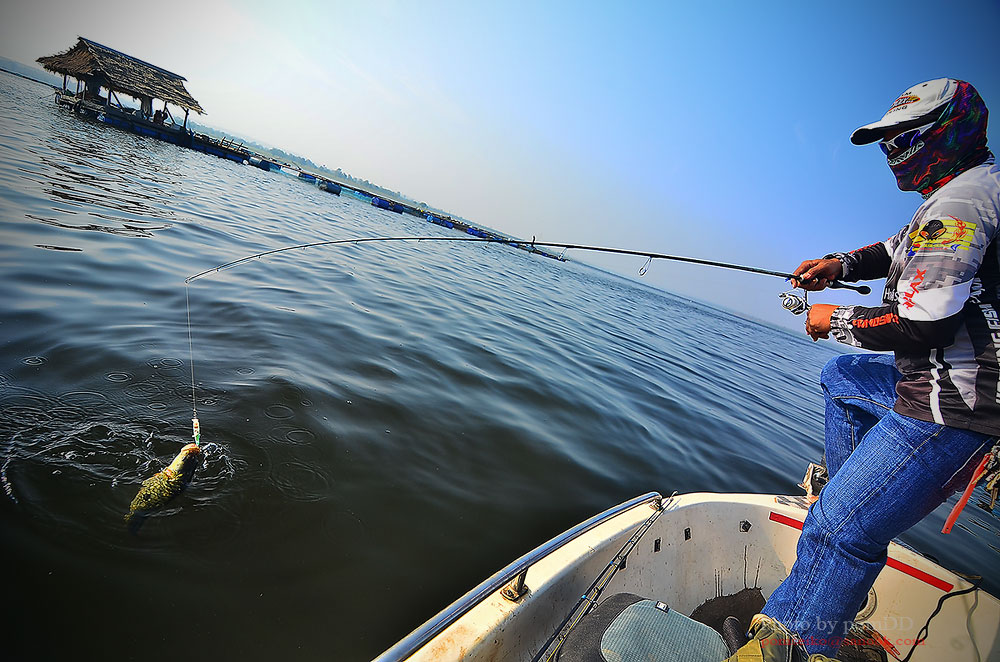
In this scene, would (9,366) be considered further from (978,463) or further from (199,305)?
(978,463)

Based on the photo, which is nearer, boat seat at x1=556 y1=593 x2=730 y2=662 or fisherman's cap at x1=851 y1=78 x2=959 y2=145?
boat seat at x1=556 y1=593 x2=730 y2=662

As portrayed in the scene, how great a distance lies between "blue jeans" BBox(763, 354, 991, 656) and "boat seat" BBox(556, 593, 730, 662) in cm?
57

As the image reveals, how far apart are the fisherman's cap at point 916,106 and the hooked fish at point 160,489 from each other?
175 inches

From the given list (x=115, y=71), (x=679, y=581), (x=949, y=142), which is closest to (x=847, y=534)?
(x=679, y=581)

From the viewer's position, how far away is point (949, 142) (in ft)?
6.22

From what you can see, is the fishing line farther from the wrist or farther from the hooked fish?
the wrist

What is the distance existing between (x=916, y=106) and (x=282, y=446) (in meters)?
4.67

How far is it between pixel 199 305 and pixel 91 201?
6921 mm

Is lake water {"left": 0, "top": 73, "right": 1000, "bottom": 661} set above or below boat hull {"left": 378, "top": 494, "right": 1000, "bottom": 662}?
below

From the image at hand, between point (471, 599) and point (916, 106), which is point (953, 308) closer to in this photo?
point (916, 106)

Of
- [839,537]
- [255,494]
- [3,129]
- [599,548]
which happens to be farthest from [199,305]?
[3,129]

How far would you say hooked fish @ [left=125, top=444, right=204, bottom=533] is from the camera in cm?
260

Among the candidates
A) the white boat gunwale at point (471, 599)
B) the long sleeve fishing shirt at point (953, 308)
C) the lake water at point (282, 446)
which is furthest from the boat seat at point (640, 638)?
the long sleeve fishing shirt at point (953, 308)

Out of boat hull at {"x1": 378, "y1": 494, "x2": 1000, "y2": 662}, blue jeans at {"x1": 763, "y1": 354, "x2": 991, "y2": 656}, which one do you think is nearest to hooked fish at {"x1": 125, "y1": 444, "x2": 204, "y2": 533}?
boat hull at {"x1": 378, "y1": 494, "x2": 1000, "y2": 662}
